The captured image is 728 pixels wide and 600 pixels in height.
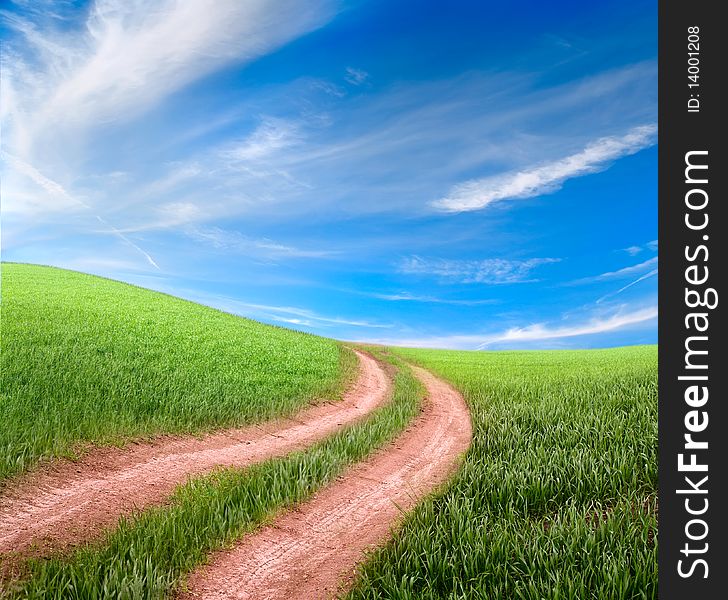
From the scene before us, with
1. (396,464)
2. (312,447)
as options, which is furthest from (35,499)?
(396,464)

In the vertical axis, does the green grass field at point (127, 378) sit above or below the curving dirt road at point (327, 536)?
above

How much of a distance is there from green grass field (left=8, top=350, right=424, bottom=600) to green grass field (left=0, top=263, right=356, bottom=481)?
3.00 meters

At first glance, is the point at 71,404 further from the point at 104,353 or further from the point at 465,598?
the point at 465,598

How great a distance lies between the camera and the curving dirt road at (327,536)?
5957 millimetres

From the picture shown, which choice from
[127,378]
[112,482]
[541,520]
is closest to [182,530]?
[112,482]

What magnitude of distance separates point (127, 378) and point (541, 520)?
1111 cm

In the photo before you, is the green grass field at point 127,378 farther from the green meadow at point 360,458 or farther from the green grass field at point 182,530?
the green grass field at point 182,530

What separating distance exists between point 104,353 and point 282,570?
12.5 meters

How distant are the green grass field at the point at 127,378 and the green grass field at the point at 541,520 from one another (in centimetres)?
648

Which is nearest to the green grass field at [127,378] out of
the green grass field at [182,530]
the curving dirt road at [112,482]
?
the curving dirt road at [112,482]

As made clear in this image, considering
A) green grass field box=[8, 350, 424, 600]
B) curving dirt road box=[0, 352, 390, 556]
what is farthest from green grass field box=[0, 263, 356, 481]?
green grass field box=[8, 350, 424, 600]
